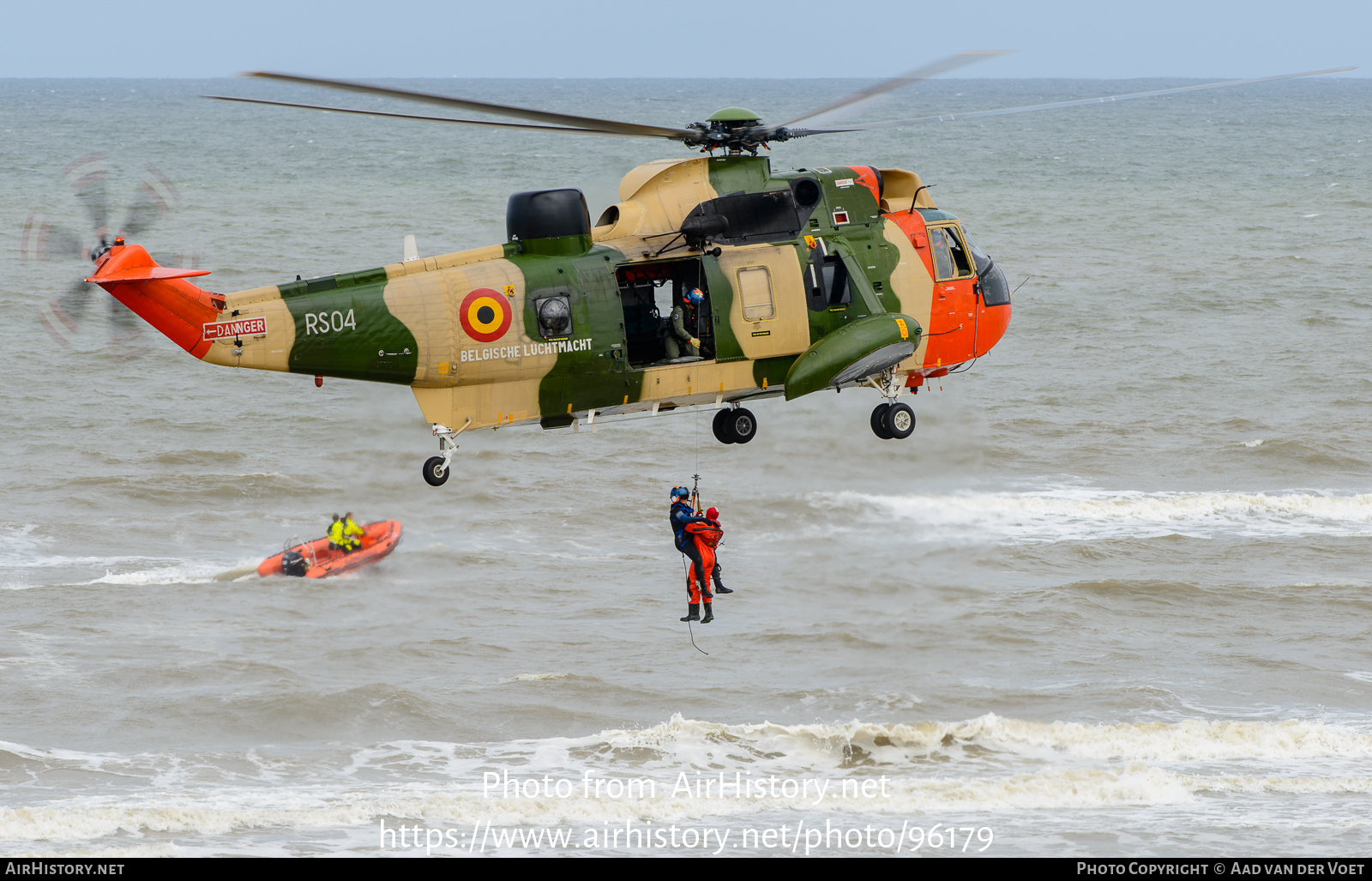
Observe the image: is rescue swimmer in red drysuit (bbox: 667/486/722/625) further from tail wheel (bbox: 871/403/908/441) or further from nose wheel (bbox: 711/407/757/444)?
tail wheel (bbox: 871/403/908/441)

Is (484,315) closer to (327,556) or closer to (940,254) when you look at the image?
(940,254)

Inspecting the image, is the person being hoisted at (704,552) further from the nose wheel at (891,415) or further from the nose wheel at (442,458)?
the nose wheel at (442,458)

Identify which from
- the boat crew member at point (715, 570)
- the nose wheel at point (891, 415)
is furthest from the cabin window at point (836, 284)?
the boat crew member at point (715, 570)

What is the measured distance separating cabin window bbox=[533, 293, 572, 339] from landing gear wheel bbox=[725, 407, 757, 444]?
2827mm

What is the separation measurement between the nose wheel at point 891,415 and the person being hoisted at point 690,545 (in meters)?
2.83

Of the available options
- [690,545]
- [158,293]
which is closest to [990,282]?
[690,545]

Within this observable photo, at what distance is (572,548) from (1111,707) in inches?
572

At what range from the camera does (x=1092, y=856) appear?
2378 cm

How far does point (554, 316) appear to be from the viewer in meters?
18.9

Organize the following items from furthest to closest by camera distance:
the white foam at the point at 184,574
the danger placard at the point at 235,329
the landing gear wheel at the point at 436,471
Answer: the white foam at the point at 184,574 < the landing gear wheel at the point at 436,471 < the danger placard at the point at 235,329

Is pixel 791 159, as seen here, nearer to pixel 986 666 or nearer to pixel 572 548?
pixel 572 548

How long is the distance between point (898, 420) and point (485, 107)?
7.44 meters

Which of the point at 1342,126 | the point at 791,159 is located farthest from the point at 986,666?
the point at 1342,126

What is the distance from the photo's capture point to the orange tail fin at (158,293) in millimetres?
17391
